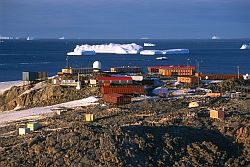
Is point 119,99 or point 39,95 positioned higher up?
point 119,99

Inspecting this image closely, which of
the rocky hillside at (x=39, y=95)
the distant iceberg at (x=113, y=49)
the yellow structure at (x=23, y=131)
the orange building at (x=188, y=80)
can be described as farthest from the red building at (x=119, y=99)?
the distant iceberg at (x=113, y=49)

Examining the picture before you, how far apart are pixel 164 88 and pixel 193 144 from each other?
1989 centimetres

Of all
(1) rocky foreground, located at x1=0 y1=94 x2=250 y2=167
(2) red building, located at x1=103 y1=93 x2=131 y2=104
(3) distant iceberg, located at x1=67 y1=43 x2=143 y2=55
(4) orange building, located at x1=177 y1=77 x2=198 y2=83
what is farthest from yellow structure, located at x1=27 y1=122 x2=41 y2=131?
(3) distant iceberg, located at x1=67 y1=43 x2=143 y2=55

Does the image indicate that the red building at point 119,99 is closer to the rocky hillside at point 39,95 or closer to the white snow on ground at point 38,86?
the rocky hillside at point 39,95

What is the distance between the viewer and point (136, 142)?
25.2 m

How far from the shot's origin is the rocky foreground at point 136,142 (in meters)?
23.8

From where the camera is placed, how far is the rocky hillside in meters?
45.5

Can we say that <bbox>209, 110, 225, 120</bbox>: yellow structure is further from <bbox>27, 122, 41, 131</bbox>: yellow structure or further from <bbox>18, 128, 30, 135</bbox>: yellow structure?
<bbox>18, 128, 30, 135</bbox>: yellow structure

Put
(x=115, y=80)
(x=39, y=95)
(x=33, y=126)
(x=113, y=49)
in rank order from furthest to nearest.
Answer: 1. (x=113, y=49)
2. (x=39, y=95)
3. (x=115, y=80)
4. (x=33, y=126)

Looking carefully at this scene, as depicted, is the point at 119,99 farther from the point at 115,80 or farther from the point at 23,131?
the point at 23,131

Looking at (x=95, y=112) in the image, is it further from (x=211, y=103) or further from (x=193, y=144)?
(x=193, y=144)

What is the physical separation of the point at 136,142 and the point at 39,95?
990 inches

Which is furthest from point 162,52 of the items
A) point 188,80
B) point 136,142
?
point 136,142

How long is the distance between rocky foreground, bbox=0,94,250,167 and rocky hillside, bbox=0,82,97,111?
13.4 meters
